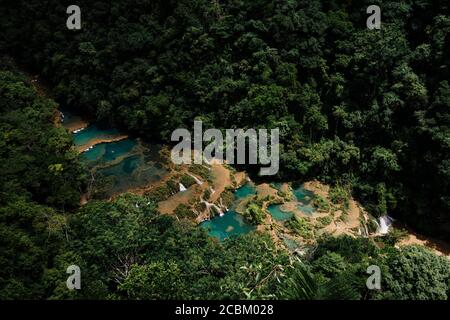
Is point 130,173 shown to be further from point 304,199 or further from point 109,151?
point 304,199

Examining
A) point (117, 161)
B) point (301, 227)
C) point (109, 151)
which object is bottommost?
point (301, 227)

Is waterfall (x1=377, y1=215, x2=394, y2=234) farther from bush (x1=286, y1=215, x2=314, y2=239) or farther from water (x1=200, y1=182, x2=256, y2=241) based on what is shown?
water (x1=200, y1=182, x2=256, y2=241)

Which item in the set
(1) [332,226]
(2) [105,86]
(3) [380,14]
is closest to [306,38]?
(3) [380,14]

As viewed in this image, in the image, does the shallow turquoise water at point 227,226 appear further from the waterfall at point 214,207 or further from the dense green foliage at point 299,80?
the dense green foliage at point 299,80

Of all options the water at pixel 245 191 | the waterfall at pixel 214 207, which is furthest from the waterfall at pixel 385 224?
the waterfall at pixel 214 207

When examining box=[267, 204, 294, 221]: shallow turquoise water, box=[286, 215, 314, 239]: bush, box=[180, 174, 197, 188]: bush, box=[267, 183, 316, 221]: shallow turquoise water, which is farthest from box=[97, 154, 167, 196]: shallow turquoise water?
box=[286, 215, 314, 239]: bush

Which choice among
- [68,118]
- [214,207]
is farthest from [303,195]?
[68,118]
